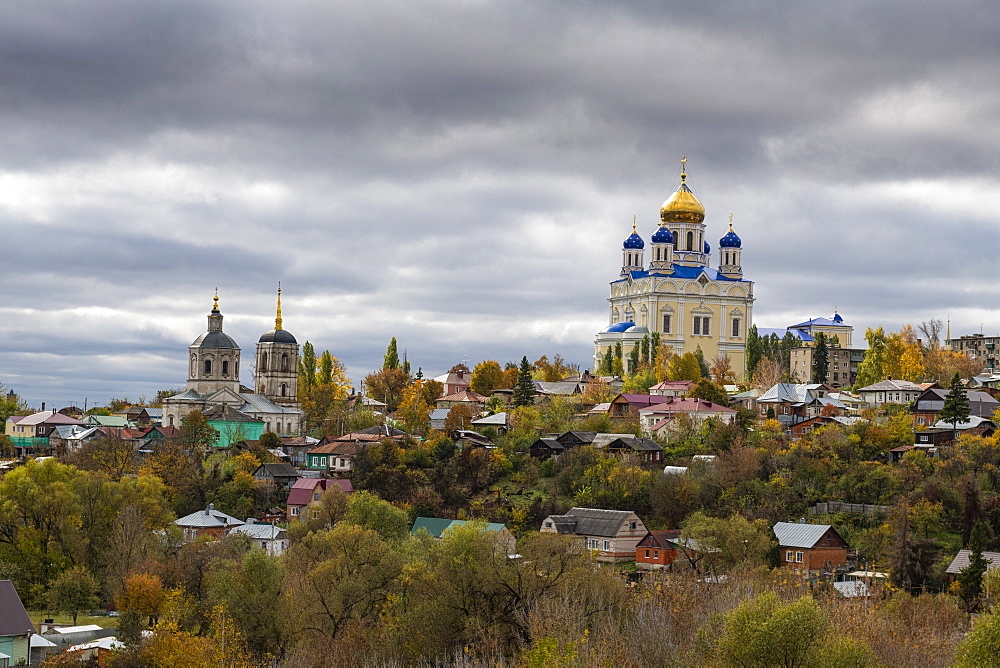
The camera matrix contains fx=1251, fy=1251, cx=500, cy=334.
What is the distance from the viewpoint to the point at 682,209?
91.9 metres

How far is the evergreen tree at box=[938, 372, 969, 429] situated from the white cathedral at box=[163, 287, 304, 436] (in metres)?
38.2

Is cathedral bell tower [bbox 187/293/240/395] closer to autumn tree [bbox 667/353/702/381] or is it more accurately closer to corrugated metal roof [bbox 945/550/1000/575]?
autumn tree [bbox 667/353/702/381]

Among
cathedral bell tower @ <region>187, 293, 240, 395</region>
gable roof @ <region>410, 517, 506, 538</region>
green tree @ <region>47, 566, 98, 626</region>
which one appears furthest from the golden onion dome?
green tree @ <region>47, 566, 98, 626</region>

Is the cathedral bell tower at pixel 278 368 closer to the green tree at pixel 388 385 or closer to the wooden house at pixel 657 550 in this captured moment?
the green tree at pixel 388 385

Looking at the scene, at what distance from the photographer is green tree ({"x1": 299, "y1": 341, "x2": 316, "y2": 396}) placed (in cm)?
8131

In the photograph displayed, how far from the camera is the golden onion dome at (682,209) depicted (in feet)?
301

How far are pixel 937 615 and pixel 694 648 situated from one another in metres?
9.68

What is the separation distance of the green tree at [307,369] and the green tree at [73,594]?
137ft

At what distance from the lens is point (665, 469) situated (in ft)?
173

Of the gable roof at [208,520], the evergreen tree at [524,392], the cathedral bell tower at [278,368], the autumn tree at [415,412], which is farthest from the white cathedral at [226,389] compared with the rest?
the gable roof at [208,520]

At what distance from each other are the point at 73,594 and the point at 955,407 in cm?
3549

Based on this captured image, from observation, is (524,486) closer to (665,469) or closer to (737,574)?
(665,469)

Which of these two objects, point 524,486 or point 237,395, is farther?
point 237,395

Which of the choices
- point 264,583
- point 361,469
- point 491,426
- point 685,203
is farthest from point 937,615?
point 685,203
